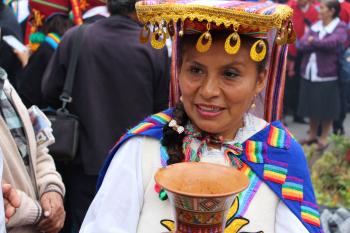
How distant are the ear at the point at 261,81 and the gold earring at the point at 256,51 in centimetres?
18

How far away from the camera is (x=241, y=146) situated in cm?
212

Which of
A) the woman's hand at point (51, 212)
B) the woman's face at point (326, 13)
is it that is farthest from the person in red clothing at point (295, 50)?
the woman's hand at point (51, 212)

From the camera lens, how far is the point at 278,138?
2189 mm

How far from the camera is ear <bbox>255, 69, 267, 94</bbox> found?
7.02 feet

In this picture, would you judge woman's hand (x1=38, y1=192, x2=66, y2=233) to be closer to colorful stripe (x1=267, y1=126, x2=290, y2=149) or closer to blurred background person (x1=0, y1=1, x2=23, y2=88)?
colorful stripe (x1=267, y1=126, x2=290, y2=149)

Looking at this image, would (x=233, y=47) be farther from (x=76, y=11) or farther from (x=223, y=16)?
(x=76, y=11)

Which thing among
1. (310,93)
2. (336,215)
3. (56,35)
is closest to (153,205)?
(336,215)

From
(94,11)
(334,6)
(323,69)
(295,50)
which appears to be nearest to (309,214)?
(94,11)

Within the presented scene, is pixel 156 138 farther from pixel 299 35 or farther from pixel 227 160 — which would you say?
pixel 299 35

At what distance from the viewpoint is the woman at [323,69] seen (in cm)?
791

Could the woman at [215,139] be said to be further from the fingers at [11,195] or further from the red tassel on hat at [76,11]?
the red tassel on hat at [76,11]

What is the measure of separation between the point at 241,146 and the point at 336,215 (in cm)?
202

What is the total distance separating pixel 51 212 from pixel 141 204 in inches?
26.9

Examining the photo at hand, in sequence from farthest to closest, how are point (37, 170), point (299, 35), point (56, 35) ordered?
point (299, 35) < point (56, 35) < point (37, 170)
